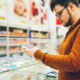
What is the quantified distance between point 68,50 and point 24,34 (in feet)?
8.93

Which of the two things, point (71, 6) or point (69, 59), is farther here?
point (71, 6)

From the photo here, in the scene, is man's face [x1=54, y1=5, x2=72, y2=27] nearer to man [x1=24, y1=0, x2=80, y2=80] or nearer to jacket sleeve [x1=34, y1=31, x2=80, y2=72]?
man [x1=24, y1=0, x2=80, y2=80]

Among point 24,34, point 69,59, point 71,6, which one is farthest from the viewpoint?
point 24,34

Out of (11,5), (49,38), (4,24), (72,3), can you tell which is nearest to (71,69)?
(72,3)

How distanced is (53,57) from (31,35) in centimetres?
303

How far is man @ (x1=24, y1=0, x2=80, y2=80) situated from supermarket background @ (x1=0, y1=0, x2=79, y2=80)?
830 millimetres

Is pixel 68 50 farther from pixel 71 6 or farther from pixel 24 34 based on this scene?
pixel 24 34

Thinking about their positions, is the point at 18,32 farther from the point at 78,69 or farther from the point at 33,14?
the point at 78,69

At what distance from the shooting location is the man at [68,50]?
730 millimetres

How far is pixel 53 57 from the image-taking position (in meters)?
0.77

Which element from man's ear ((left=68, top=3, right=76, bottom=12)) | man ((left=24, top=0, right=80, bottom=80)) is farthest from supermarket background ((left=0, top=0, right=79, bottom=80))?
man's ear ((left=68, top=3, right=76, bottom=12))

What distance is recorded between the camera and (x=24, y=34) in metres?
3.48

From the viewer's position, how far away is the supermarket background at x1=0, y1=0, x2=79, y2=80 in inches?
85.2

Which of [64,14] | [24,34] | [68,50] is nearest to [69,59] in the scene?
[68,50]
